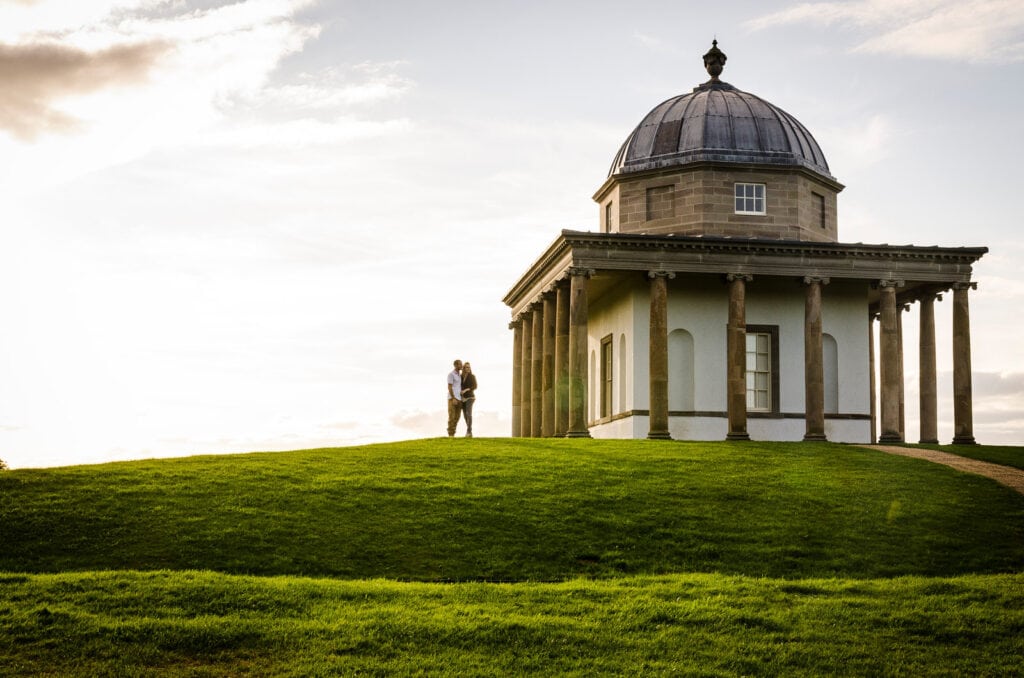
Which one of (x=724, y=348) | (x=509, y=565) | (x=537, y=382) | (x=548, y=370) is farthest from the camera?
(x=537, y=382)

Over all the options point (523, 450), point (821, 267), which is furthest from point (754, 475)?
point (821, 267)

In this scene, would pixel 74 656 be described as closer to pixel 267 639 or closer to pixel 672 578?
pixel 267 639

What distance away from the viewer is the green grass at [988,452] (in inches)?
1170

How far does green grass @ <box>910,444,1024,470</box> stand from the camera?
97.5 ft

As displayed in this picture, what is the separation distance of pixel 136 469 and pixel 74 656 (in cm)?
1216

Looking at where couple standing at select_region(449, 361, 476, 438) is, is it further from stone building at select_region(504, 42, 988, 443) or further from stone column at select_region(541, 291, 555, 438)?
stone column at select_region(541, 291, 555, 438)

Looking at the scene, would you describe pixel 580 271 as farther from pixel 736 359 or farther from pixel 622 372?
pixel 736 359

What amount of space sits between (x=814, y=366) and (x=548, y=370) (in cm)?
905

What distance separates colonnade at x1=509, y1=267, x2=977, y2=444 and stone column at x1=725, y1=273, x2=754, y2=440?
3 cm

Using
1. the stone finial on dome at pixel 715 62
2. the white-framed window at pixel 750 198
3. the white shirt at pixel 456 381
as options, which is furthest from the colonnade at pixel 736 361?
the stone finial on dome at pixel 715 62

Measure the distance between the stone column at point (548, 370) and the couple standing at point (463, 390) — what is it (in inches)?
258

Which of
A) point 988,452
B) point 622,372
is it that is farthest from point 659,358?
point 988,452

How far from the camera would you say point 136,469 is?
83.8 ft

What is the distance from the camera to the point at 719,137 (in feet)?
137
